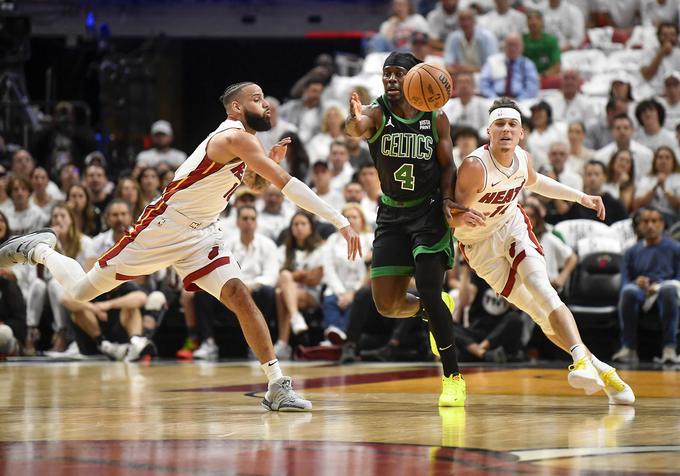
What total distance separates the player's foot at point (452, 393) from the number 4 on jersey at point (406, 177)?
43.4 inches

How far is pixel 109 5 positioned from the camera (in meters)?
18.2

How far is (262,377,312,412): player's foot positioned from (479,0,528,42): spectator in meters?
9.56

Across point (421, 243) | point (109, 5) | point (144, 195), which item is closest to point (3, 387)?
point (421, 243)

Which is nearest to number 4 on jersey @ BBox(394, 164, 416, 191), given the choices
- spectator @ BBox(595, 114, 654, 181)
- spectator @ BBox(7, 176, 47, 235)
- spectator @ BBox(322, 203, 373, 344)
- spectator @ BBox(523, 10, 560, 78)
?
spectator @ BBox(322, 203, 373, 344)

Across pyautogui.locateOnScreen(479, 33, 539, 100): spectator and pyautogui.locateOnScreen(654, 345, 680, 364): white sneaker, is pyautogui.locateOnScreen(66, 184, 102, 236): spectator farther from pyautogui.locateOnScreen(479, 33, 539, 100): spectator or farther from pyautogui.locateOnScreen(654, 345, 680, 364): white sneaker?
pyautogui.locateOnScreen(654, 345, 680, 364): white sneaker

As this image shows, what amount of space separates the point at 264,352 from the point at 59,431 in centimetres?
133

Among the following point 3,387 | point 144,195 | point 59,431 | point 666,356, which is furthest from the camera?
point 144,195

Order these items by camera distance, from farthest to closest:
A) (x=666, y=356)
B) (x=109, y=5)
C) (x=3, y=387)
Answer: (x=109, y=5)
(x=666, y=356)
(x=3, y=387)

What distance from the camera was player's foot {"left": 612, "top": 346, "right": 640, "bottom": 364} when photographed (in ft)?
33.2

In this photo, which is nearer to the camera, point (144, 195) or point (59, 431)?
point (59, 431)

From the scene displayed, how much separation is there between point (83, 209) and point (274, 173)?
690 centimetres

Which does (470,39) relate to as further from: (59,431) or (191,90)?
(59,431)

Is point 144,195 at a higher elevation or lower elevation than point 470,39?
lower

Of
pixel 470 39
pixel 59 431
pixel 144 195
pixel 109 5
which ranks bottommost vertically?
pixel 59 431
